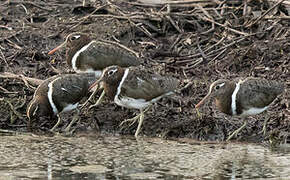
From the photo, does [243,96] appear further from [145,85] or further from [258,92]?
[145,85]

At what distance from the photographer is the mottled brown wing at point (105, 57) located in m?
10.2

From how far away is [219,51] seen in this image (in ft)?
37.1

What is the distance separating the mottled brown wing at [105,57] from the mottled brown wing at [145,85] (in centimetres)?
58

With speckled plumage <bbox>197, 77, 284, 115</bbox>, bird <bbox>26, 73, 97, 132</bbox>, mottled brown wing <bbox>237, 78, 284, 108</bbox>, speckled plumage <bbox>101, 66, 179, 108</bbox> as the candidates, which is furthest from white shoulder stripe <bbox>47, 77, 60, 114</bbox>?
mottled brown wing <bbox>237, 78, 284, 108</bbox>

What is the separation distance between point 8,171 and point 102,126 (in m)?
2.36

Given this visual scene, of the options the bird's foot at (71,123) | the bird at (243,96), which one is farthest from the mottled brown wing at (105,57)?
the bird at (243,96)

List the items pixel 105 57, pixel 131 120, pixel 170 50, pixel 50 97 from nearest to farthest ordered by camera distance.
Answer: pixel 50 97 → pixel 131 120 → pixel 105 57 → pixel 170 50

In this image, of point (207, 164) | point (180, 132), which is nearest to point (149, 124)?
point (180, 132)

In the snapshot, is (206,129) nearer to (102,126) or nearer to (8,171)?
(102,126)

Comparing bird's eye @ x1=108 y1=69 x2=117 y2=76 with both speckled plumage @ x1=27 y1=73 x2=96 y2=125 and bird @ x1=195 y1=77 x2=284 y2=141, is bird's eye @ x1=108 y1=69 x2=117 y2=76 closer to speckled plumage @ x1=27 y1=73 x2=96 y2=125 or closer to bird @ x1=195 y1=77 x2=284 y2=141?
speckled plumage @ x1=27 y1=73 x2=96 y2=125

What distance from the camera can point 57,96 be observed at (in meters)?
9.76

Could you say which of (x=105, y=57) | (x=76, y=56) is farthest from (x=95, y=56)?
(x=76, y=56)

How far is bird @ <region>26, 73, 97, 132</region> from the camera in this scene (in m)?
9.72

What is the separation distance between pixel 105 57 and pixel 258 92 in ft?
7.05
